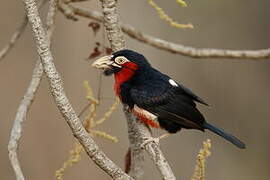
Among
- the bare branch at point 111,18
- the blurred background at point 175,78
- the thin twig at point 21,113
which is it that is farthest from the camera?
the blurred background at point 175,78

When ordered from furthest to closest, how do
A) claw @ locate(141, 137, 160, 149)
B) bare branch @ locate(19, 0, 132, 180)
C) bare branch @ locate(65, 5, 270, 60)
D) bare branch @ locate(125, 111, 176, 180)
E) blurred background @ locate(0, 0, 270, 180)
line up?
blurred background @ locate(0, 0, 270, 180), bare branch @ locate(65, 5, 270, 60), claw @ locate(141, 137, 160, 149), bare branch @ locate(125, 111, 176, 180), bare branch @ locate(19, 0, 132, 180)

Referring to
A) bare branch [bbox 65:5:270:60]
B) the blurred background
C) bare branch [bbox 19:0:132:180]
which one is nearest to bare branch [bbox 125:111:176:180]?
bare branch [bbox 19:0:132:180]

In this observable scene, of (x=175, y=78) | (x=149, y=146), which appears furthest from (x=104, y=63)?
(x=175, y=78)

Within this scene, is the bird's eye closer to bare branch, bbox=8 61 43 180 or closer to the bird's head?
the bird's head

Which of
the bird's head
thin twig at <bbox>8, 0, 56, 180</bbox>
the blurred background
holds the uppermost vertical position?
thin twig at <bbox>8, 0, 56, 180</bbox>

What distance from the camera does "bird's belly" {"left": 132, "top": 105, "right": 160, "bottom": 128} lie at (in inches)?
158

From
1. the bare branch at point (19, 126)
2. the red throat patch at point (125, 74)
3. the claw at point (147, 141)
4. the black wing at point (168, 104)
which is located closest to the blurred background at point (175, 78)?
the red throat patch at point (125, 74)

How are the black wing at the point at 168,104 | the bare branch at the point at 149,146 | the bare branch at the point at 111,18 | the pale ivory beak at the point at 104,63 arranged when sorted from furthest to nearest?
1. the black wing at the point at 168,104
2. the pale ivory beak at the point at 104,63
3. the bare branch at the point at 111,18
4. the bare branch at the point at 149,146

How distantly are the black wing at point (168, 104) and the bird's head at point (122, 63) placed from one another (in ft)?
0.38

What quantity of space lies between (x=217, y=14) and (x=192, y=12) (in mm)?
453

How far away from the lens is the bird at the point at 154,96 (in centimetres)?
424

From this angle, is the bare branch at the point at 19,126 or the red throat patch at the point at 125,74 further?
the red throat patch at the point at 125,74

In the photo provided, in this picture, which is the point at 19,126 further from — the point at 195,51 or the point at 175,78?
the point at 175,78

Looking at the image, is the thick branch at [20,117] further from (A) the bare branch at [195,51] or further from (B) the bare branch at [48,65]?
(A) the bare branch at [195,51]
